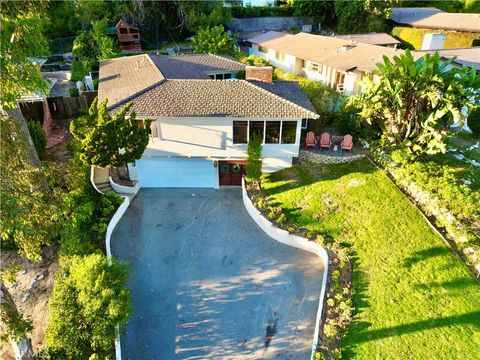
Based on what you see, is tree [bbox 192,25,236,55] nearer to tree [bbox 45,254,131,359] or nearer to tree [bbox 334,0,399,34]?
tree [bbox 334,0,399,34]

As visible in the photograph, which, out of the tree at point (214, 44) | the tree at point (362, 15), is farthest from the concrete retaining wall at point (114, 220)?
the tree at point (362, 15)

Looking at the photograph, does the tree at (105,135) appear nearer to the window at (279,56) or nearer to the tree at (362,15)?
the window at (279,56)

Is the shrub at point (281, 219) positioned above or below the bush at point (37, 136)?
below

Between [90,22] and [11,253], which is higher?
[90,22]

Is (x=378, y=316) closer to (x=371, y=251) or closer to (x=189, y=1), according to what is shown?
(x=371, y=251)

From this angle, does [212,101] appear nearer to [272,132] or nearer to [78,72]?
[272,132]

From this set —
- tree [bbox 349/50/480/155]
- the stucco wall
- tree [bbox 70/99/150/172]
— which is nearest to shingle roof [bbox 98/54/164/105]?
tree [bbox 70/99/150/172]

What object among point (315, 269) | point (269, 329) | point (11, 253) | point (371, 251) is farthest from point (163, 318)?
point (371, 251)
